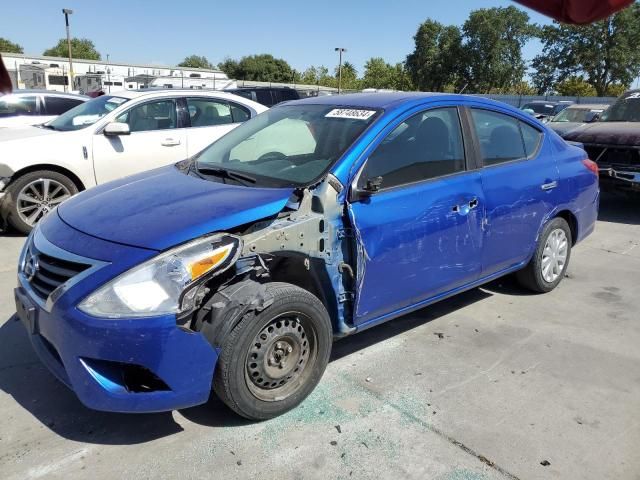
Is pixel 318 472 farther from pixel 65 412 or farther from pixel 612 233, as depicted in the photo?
pixel 612 233

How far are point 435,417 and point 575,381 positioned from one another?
1055 millimetres

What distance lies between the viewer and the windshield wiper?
3.38 metres

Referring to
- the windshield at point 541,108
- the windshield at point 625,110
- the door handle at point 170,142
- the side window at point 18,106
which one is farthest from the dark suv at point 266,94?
the windshield at point 541,108

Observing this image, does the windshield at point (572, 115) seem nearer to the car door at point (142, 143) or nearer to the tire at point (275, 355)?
the car door at point (142, 143)

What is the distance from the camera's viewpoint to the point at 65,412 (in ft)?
9.82

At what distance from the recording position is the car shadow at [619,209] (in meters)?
8.20

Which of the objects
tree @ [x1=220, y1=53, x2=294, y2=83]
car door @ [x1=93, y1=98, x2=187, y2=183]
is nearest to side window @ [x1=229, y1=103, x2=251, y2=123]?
car door @ [x1=93, y1=98, x2=187, y2=183]

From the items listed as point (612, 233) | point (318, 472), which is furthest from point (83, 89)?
point (318, 472)

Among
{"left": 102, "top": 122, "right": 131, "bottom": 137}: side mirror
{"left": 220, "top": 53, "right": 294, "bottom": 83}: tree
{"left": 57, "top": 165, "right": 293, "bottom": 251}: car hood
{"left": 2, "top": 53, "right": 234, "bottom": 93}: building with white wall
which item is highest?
{"left": 220, "top": 53, "right": 294, "bottom": 83}: tree

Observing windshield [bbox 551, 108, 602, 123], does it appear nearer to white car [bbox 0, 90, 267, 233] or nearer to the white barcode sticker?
white car [bbox 0, 90, 267, 233]

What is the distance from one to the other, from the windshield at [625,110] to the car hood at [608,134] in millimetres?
384

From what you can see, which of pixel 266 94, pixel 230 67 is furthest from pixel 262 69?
pixel 266 94

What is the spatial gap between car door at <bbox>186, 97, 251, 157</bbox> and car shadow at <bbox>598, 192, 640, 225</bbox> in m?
5.58

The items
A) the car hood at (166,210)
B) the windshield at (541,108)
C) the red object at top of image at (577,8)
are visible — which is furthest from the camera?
the windshield at (541,108)
